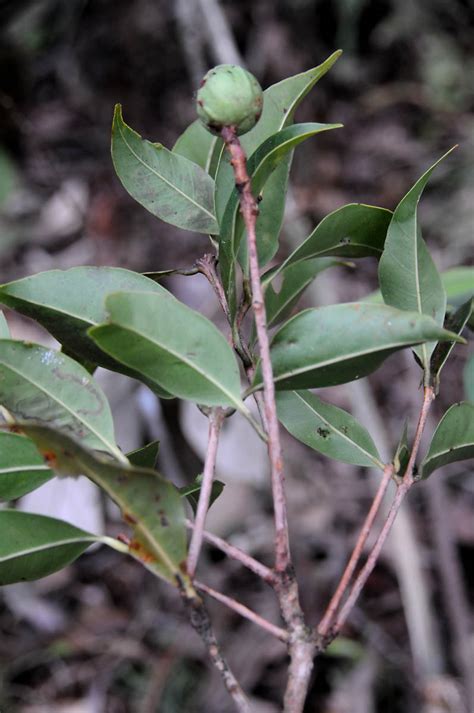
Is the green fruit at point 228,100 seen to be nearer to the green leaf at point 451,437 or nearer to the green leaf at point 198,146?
the green leaf at point 198,146

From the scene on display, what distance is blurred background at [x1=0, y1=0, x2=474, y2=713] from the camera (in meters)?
1.80

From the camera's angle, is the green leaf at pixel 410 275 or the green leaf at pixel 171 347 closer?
the green leaf at pixel 171 347

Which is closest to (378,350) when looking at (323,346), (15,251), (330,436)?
(323,346)

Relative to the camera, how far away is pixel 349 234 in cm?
75

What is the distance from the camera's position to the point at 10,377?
26.4 inches

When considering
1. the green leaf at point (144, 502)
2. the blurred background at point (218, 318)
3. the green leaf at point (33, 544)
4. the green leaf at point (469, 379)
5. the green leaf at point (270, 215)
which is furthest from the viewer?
the blurred background at point (218, 318)

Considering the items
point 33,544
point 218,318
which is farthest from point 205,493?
point 218,318

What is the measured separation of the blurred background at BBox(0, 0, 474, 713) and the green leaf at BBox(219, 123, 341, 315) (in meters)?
0.46

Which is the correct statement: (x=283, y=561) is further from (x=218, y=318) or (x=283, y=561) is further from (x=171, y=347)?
(x=218, y=318)

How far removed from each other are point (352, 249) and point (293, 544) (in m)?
1.43

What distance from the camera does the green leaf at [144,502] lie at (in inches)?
21.2

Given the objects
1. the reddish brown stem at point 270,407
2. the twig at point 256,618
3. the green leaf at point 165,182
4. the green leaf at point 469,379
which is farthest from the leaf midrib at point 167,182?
the green leaf at point 469,379

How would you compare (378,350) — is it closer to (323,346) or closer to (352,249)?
(323,346)

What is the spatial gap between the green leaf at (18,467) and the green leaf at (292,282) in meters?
0.25
